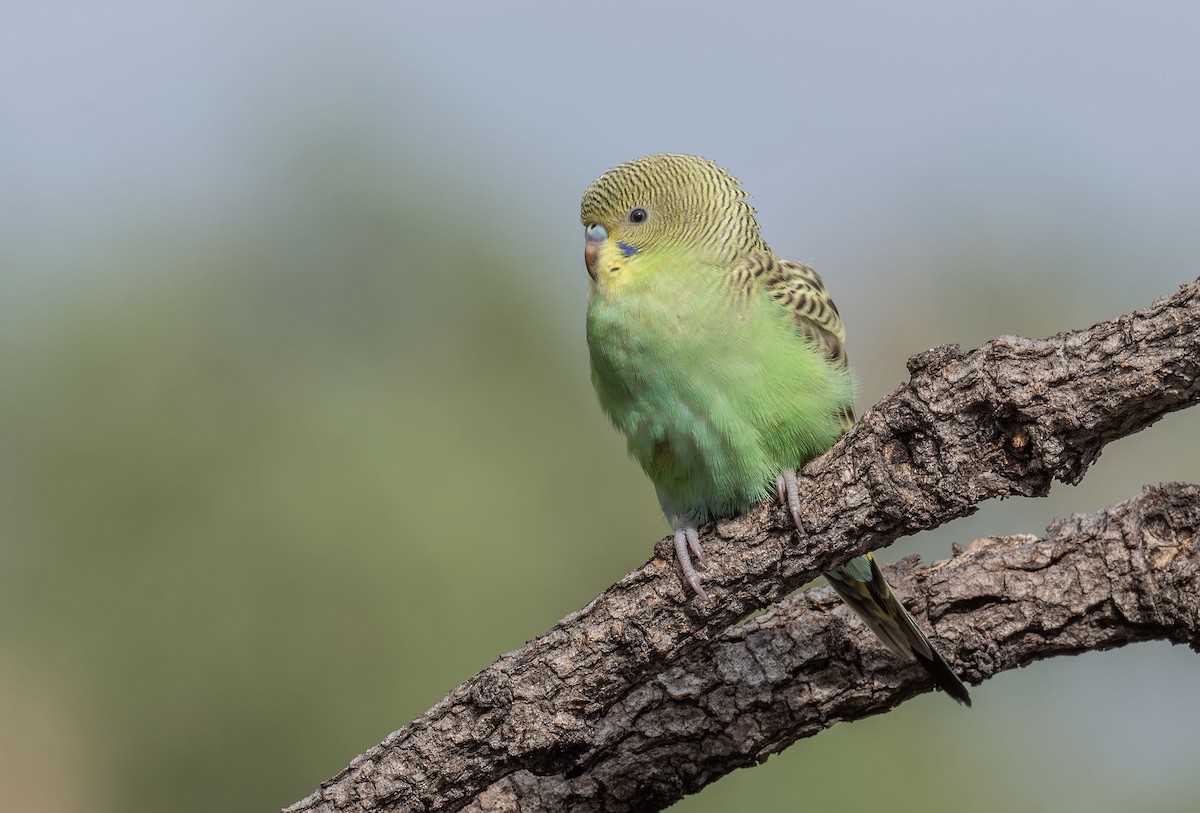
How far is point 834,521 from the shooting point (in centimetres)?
391

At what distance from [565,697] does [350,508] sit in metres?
7.47

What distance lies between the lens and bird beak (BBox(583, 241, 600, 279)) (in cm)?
516

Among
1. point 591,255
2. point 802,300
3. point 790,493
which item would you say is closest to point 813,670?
point 790,493

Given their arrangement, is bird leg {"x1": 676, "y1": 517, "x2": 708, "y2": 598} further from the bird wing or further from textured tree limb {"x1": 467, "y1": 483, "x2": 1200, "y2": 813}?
the bird wing

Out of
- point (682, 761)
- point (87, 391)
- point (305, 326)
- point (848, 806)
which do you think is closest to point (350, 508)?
point (305, 326)

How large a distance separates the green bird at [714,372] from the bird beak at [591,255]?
29mm

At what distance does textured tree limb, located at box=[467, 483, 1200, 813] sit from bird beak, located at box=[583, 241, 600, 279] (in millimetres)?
1838

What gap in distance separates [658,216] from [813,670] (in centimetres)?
223

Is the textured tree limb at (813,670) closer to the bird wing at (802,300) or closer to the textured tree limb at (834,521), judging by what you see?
the textured tree limb at (834,521)

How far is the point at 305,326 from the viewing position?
1278 centimetres

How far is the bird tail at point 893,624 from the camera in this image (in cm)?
453

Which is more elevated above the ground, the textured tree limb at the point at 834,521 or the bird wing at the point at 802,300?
the bird wing at the point at 802,300

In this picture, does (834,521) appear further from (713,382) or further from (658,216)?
(658,216)

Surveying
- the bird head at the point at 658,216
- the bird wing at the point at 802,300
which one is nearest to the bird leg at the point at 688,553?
the bird wing at the point at 802,300
